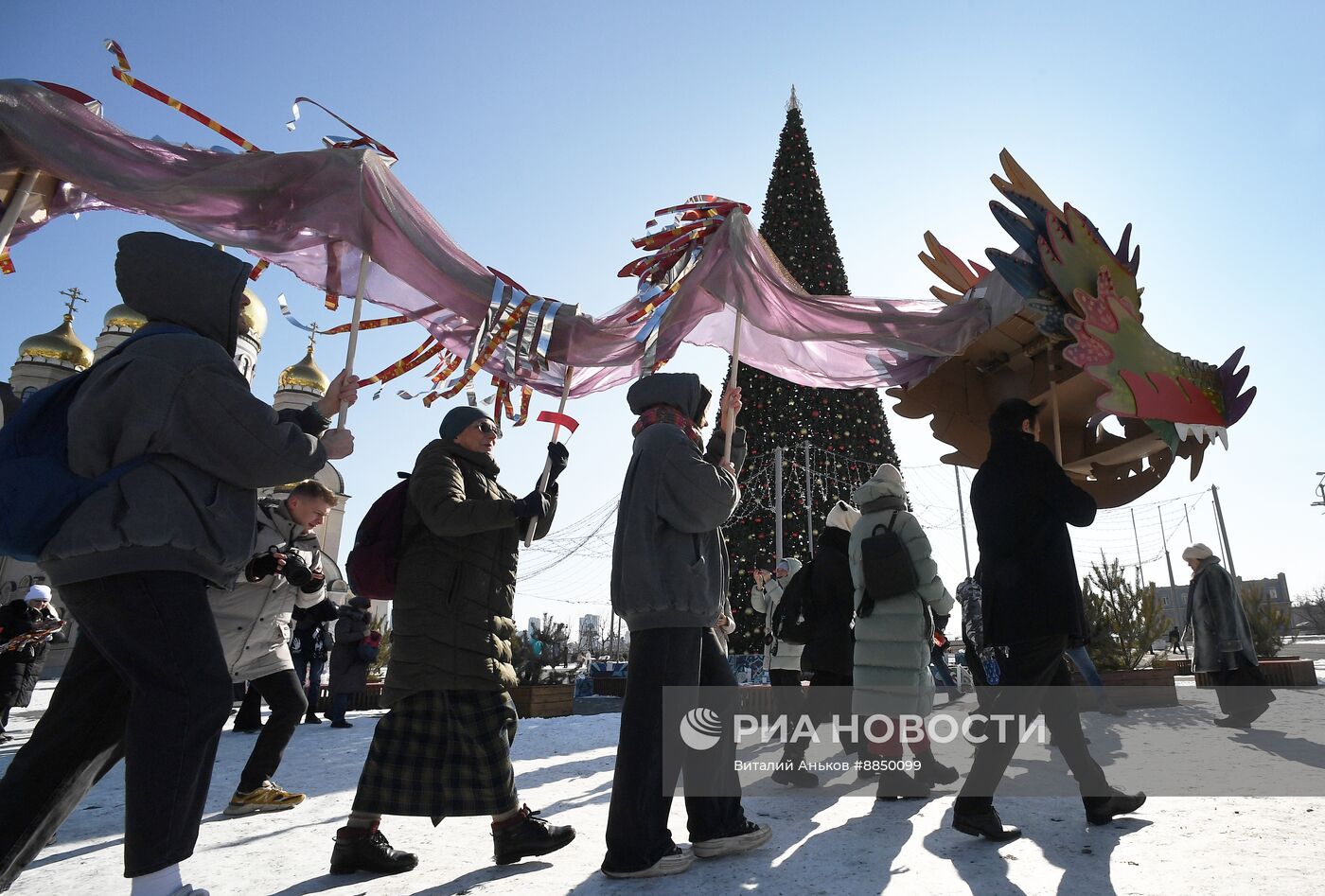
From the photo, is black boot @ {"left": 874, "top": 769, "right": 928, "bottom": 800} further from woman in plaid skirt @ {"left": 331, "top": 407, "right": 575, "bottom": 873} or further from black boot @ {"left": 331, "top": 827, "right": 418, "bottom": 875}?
black boot @ {"left": 331, "top": 827, "right": 418, "bottom": 875}

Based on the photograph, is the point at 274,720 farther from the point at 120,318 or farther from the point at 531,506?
the point at 120,318

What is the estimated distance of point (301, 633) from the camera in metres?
9.17

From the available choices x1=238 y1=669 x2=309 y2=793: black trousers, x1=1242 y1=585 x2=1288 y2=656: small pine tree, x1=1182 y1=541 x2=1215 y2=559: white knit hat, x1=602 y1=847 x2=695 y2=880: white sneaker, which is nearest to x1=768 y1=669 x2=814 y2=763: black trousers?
x1=602 y1=847 x2=695 y2=880: white sneaker

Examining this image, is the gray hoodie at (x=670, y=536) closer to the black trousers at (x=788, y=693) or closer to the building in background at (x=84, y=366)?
the black trousers at (x=788, y=693)

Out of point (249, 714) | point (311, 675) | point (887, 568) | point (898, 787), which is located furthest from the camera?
point (311, 675)

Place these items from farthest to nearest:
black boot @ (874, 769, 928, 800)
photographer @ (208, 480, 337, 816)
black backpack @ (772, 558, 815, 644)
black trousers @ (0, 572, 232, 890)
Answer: black backpack @ (772, 558, 815, 644) < black boot @ (874, 769, 928, 800) < photographer @ (208, 480, 337, 816) < black trousers @ (0, 572, 232, 890)

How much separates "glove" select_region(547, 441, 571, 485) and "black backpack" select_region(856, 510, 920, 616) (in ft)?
6.33

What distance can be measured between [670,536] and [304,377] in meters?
35.0

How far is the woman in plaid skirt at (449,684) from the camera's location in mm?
2898

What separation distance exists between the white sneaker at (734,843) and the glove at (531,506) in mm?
1433

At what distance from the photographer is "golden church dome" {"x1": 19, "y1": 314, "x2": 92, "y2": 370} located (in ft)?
99.2

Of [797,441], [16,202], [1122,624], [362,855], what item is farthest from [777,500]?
[16,202]

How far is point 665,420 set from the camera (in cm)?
327

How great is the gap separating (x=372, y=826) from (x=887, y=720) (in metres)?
2.72
